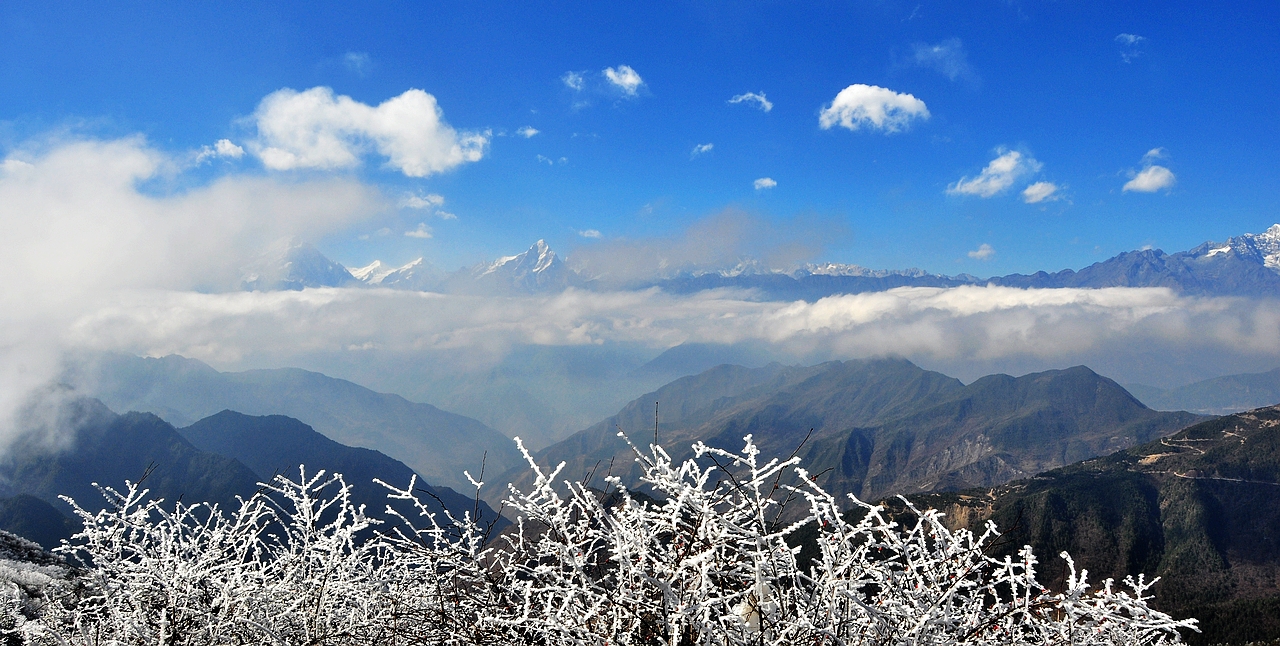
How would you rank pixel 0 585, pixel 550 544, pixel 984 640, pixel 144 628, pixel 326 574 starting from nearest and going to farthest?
1. pixel 550 544
2. pixel 984 640
3. pixel 144 628
4. pixel 326 574
5. pixel 0 585

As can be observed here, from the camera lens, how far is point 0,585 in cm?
913

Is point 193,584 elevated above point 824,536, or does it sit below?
below

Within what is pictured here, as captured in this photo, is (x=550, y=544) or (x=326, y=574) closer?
(x=550, y=544)

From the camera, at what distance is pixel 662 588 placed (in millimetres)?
4004

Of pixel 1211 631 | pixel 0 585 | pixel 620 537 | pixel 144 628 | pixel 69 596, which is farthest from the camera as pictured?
pixel 1211 631

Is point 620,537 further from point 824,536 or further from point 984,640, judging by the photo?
point 984,640

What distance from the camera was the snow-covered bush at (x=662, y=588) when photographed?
4.43 metres

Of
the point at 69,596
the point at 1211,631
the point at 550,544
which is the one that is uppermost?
the point at 550,544

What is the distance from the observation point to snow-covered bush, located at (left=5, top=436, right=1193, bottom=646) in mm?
4426

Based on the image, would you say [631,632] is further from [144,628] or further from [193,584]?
[193,584]

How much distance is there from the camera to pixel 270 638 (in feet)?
21.0

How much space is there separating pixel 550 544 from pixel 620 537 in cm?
75

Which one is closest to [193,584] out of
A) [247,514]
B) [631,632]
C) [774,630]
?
[247,514]

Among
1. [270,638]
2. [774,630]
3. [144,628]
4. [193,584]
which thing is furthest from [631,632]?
[193,584]
